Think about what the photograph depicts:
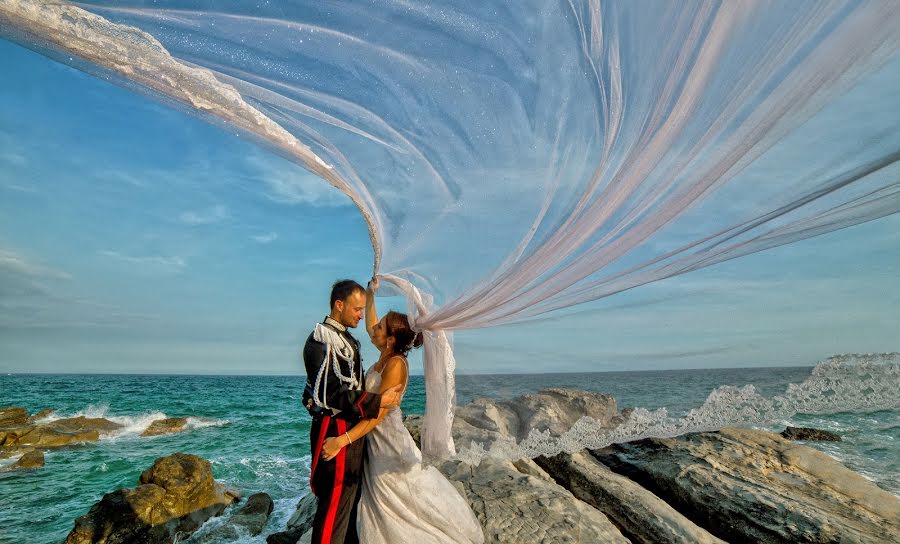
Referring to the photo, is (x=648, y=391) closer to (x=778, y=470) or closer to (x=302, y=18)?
(x=778, y=470)

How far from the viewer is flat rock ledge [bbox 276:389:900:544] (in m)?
3.42

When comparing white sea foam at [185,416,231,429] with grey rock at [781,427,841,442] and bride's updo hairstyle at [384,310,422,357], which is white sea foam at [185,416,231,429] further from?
grey rock at [781,427,841,442]

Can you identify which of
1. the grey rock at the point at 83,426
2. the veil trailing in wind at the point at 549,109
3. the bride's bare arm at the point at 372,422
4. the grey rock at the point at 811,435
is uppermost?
the veil trailing in wind at the point at 549,109

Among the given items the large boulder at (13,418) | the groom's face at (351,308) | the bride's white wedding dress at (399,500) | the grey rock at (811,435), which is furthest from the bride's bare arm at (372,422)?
the large boulder at (13,418)

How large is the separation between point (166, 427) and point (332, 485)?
805 inches

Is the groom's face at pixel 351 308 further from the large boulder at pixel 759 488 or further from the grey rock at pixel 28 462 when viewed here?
the grey rock at pixel 28 462

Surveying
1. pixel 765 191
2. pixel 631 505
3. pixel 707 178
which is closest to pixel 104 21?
pixel 707 178

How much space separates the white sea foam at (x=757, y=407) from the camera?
8.98 ft

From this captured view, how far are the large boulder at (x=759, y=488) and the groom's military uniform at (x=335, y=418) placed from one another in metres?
2.72

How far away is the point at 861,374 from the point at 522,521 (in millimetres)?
2374

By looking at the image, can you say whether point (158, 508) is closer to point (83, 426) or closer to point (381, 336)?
point (381, 336)

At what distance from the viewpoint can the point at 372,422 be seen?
10.7 feet

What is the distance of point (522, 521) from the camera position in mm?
3736

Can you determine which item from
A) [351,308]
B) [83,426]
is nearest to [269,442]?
[83,426]
